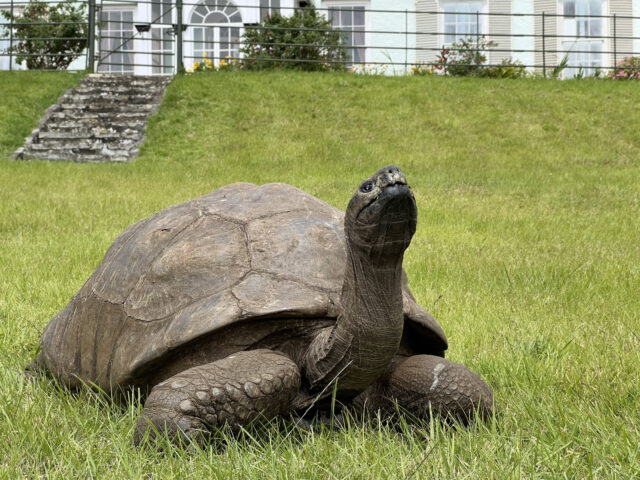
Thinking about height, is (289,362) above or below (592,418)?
above

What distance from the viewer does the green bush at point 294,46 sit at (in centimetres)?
1678

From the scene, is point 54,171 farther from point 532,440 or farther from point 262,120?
point 532,440

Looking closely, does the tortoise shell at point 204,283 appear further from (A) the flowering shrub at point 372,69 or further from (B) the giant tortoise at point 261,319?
(A) the flowering shrub at point 372,69

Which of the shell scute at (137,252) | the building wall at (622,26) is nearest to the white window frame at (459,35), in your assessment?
the building wall at (622,26)

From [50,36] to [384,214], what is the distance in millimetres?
18787

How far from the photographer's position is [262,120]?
13227 millimetres

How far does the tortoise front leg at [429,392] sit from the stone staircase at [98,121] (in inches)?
393

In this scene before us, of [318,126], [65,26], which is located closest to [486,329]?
[318,126]

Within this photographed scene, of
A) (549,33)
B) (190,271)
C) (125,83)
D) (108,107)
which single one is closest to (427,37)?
(549,33)

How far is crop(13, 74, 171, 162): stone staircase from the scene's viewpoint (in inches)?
473

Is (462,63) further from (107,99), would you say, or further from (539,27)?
(107,99)

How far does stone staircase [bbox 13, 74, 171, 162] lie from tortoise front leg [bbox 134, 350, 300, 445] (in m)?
10.1

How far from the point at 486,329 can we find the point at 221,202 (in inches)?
59.1

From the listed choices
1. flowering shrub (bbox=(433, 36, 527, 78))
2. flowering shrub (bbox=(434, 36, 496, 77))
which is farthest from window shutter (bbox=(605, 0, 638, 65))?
flowering shrub (bbox=(434, 36, 496, 77))
